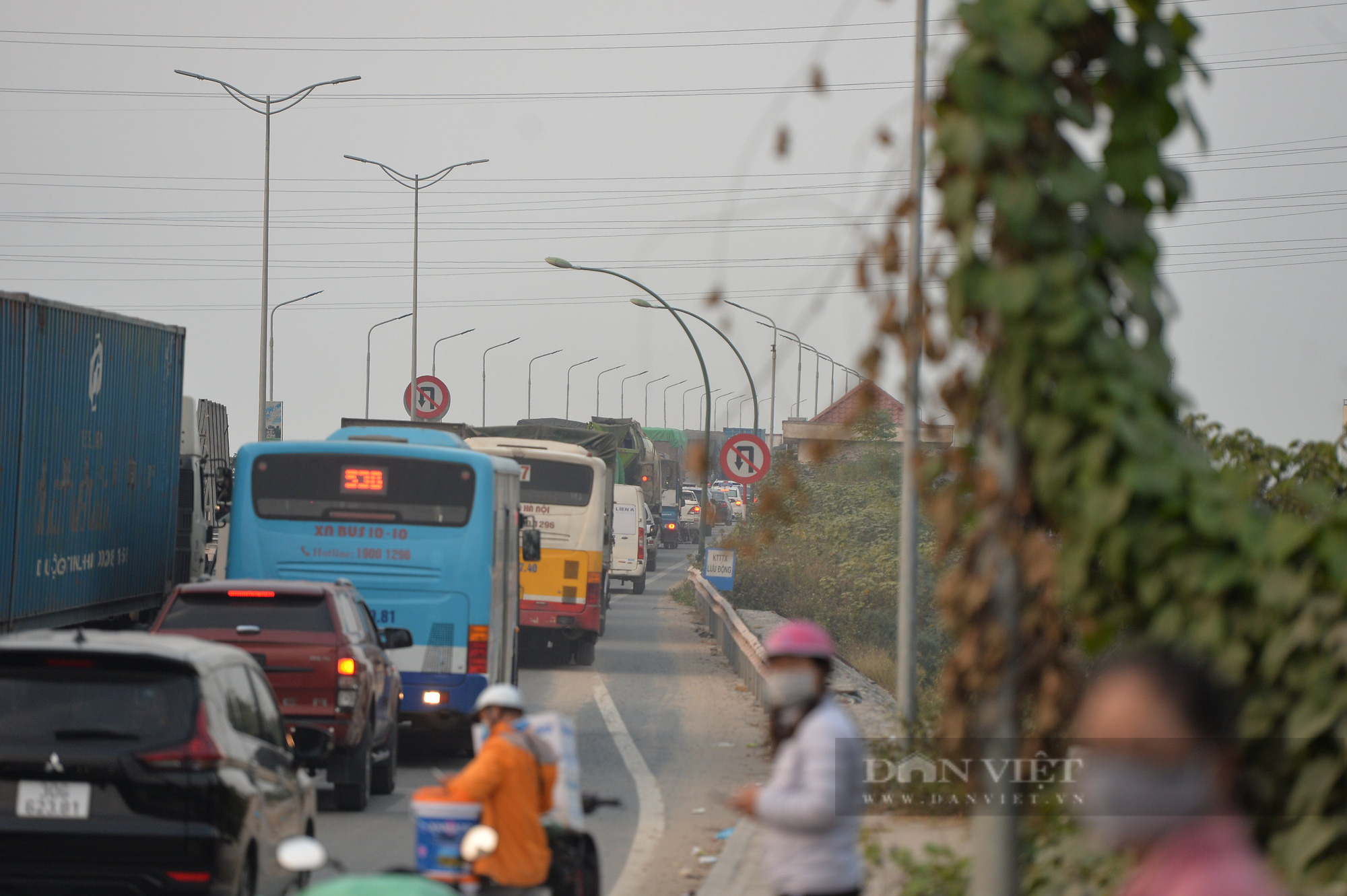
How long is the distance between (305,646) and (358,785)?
119 centimetres

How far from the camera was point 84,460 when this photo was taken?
53.8ft

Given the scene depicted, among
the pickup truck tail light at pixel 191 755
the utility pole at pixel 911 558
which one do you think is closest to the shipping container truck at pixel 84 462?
the pickup truck tail light at pixel 191 755

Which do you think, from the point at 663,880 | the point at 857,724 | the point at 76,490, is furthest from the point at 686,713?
the point at 663,880

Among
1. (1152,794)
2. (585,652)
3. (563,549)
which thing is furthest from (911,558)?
(585,652)

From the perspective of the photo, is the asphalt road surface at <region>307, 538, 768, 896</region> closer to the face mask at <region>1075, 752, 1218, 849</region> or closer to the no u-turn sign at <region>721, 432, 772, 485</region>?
the no u-turn sign at <region>721, 432, 772, 485</region>

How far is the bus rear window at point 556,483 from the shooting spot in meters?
24.7

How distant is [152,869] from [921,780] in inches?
227

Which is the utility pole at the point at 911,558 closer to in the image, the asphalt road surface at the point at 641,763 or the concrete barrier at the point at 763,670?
the concrete barrier at the point at 763,670

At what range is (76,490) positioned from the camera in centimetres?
1619

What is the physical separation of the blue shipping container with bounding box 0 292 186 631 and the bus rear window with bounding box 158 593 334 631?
3.36 meters

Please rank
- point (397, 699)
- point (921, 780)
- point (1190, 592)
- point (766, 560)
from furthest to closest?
point (766, 560) < point (397, 699) < point (921, 780) < point (1190, 592)

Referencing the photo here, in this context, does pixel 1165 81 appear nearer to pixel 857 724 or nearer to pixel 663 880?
pixel 663 880

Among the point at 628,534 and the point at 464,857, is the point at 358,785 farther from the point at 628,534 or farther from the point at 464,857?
the point at 628,534

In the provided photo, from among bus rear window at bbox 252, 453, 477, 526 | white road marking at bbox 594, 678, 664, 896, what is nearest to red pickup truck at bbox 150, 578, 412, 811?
white road marking at bbox 594, 678, 664, 896
